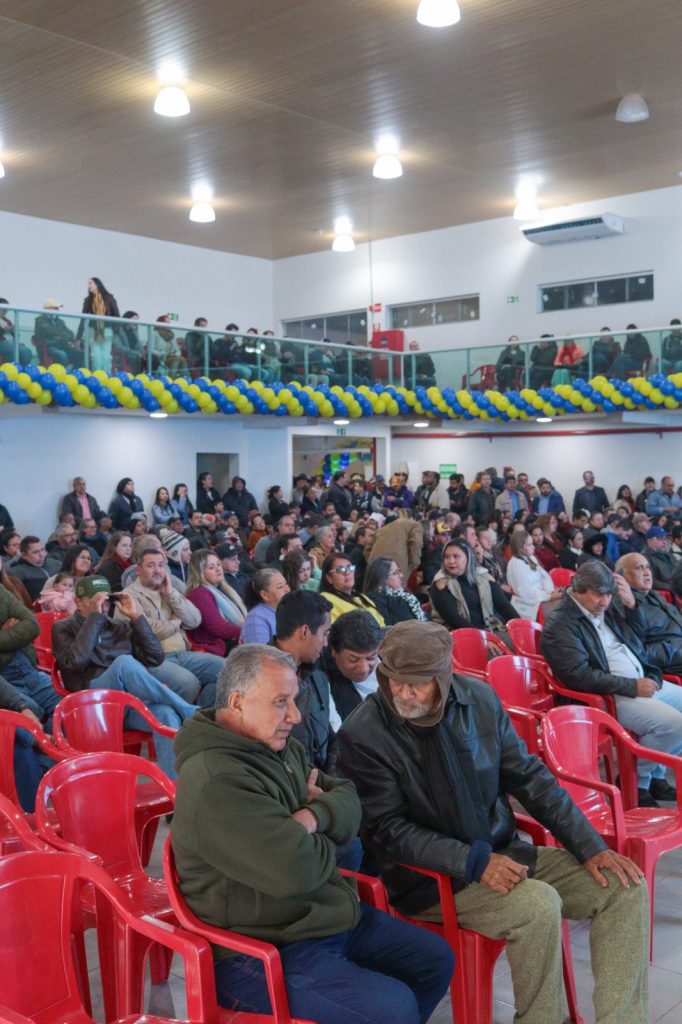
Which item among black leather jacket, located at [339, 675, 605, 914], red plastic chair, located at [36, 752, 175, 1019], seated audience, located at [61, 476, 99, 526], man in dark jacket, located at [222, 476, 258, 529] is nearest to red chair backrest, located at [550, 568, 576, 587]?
black leather jacket, located at [339, 675, 605, 914]

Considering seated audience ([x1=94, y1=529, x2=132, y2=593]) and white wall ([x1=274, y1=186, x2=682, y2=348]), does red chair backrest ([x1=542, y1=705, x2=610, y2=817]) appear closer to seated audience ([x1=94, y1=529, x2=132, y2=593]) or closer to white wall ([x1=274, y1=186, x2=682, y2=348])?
seated audience ([x1=94, y1=529, x2=132, y2=593])

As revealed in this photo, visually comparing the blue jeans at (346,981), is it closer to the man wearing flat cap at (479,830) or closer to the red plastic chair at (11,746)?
the man wearing flat cap at (479,830)

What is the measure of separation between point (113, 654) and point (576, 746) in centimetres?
233

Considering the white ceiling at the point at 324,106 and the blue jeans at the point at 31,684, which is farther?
the white ceiling at the point at 324,106

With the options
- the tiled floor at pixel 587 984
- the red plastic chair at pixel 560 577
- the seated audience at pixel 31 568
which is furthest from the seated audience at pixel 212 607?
the red plastic chair at pixel 560 577

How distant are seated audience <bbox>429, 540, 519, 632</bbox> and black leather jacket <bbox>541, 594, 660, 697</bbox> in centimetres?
168

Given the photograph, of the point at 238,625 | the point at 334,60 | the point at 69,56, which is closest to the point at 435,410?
the point at 334,60

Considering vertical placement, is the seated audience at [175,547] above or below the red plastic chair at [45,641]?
above

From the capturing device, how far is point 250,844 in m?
2.27

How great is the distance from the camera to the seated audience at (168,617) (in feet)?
18.2

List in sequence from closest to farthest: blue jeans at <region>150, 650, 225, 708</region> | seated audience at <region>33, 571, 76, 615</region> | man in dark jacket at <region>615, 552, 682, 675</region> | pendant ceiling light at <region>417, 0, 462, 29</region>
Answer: blue jeans at <region>150, 650, 225, 708</region> → man in dark jacket at <region>615, 552, 682, 675</region> → seated audience at <region>33, 571, 76, 615</region> → pendant ceiling light at <region>417, 0, 462, 29</region>

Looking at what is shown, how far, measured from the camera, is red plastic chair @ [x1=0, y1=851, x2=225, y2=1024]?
88.4 inches

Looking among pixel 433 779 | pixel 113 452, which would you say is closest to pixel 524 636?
pixel 433 779

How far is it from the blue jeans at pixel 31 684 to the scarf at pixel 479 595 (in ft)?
8.80
